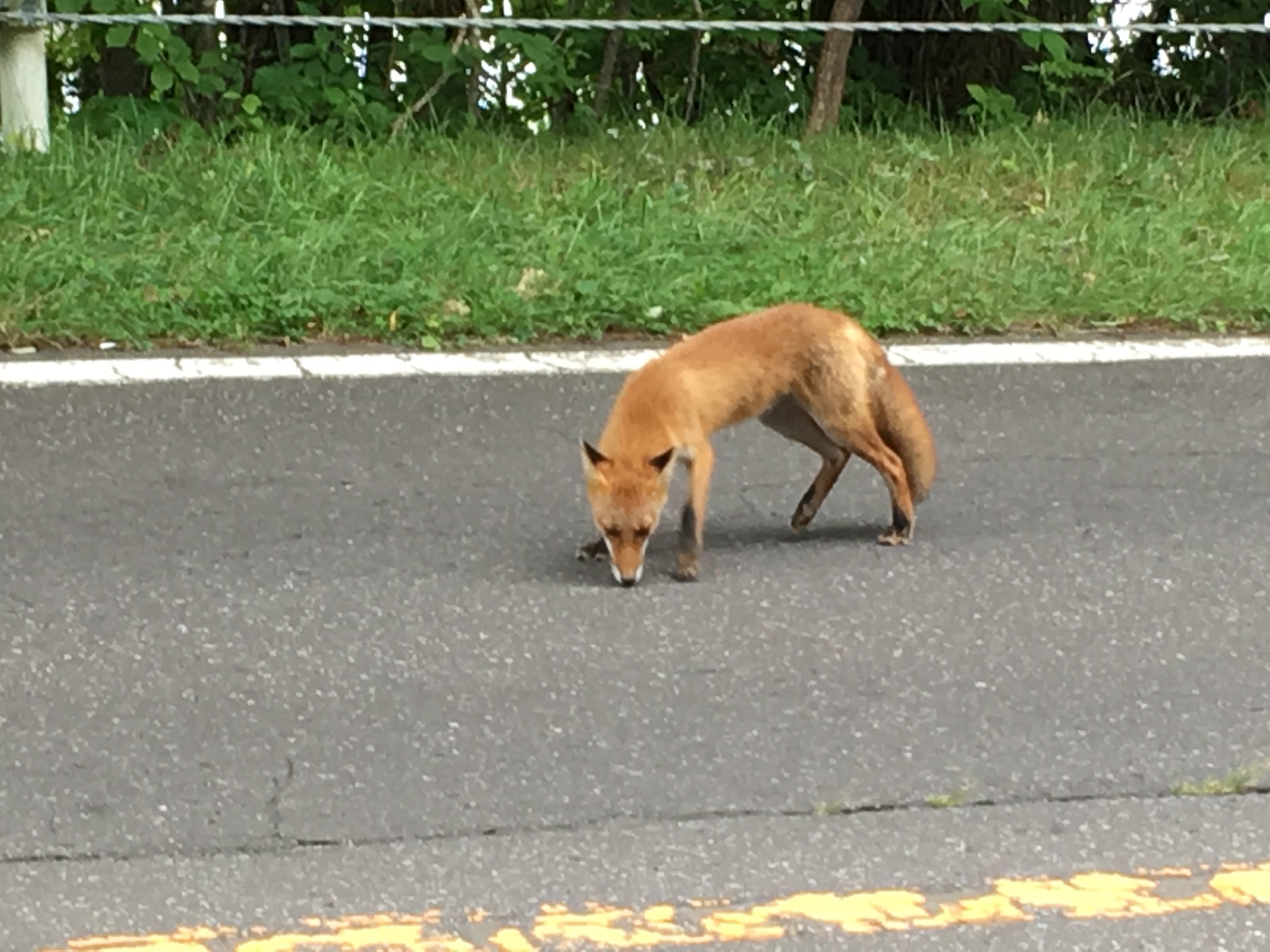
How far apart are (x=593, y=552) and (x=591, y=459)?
39 cm

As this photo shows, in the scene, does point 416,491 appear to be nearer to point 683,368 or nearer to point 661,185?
point 683,368

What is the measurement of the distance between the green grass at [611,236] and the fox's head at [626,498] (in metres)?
2.32

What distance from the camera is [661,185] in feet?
29.5

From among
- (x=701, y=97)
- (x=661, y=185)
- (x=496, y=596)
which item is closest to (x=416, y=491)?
(x=496, y=596)

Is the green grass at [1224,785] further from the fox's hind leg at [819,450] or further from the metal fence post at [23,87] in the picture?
the metal fence post at [23,87]

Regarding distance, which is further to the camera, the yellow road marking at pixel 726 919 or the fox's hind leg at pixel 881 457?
the fox's hind leg at pixel 881 457

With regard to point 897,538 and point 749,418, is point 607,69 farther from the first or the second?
point 897,538

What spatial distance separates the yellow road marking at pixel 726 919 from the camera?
3107 millimetres

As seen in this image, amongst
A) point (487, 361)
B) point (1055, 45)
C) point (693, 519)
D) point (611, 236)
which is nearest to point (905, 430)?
point (693, 519)

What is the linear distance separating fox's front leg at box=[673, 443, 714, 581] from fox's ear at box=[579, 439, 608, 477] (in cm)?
29

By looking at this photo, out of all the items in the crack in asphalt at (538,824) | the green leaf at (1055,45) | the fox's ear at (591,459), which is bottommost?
the crack in asphalt at (538,824)

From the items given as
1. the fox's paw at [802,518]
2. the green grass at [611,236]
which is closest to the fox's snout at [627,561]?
the fox's paw at [802,518]

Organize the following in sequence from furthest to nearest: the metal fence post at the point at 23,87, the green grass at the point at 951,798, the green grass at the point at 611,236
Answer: the metal fence post at the point at 23,87, the green grass at the point at 611,236, the green grass at the point at 951,798

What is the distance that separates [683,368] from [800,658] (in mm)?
1055
